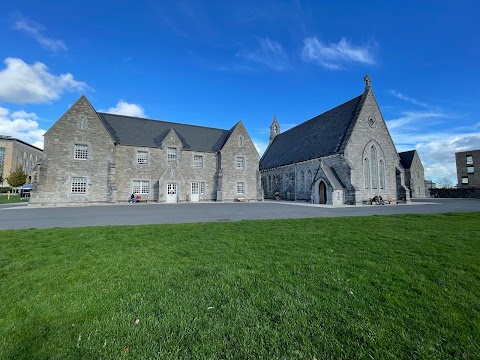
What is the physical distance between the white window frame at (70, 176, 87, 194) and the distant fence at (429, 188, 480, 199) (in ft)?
200

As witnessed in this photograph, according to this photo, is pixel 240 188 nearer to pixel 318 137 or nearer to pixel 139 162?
pixel 318 137

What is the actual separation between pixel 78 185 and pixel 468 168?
83786 millimetres

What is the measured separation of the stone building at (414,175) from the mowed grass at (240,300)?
4855 cm

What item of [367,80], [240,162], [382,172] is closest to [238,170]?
[240,162]

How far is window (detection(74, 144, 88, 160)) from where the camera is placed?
26414 mm

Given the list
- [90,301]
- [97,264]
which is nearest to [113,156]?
[97,264]

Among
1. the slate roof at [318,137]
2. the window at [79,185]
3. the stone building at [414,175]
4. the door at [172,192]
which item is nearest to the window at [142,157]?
the door at [172,192]

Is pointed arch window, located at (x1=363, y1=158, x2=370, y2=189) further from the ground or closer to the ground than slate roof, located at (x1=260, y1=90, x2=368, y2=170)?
closer to the ground

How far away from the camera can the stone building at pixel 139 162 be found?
84.2ft

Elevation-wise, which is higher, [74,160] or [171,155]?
[171,155]

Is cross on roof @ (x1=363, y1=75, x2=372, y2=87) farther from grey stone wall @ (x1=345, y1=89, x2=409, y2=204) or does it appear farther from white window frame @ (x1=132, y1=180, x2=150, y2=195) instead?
white window frame @ (x1=132, y1=180, x2=150, y2=195)

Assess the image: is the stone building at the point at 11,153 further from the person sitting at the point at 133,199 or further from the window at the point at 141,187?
the person sitting at the point at 133,199

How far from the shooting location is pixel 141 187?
29.7 metres

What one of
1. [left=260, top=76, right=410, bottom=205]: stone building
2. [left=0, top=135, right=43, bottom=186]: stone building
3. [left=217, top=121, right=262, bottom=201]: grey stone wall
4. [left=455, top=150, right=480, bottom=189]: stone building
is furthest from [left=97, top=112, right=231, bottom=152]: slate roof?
[left=455, top=150, right=480, bottom=189]: stone building
